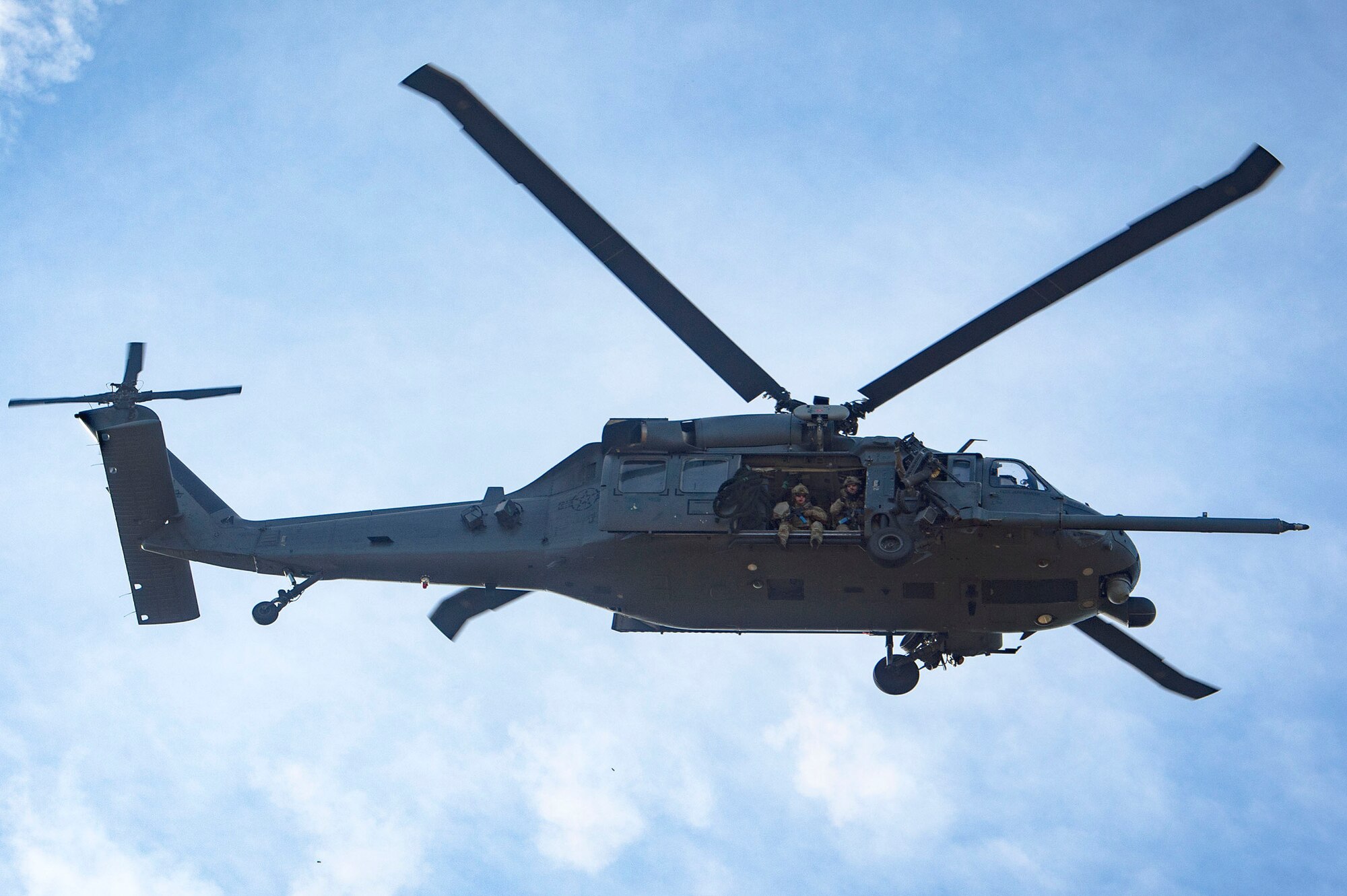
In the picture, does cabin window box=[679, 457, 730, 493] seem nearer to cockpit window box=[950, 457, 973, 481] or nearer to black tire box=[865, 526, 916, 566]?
black tire box=[865, 526, 916, 566]

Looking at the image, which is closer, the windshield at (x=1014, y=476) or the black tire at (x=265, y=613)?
the windshield at (x=1014, y=476)

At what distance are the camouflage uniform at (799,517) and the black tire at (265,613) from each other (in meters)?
8.26

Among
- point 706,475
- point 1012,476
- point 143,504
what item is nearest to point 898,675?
point 1012,476

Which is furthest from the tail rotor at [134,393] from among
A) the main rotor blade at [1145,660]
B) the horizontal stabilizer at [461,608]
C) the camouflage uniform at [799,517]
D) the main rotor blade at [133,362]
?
the main rotor blade at [1145,660]

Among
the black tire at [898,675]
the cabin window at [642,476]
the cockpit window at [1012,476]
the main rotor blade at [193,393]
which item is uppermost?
the main rotor blade at [193,393]

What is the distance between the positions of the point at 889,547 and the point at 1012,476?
2382 millimetres

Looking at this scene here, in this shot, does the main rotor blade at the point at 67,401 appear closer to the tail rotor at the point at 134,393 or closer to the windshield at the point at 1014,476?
the tail rotor at the point at 134,393

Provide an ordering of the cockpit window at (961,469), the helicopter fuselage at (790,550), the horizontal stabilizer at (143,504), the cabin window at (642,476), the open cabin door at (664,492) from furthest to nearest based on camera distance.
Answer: the horizontal stabilizer at (143,504) → the cabin window at (642,476) → the cockpit window at (961,469) → the open cabin door at (664,492) → the helicopter fuselage at (790,550)

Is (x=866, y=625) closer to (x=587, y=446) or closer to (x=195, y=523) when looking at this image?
(x=587, y=446)

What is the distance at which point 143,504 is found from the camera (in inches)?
881

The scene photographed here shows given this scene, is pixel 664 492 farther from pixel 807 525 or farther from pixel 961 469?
pixel 961 469

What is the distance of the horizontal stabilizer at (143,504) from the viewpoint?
22.0 meters

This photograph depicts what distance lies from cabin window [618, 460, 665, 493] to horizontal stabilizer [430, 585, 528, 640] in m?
3.95

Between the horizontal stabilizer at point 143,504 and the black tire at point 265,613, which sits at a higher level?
the horizontal stabilizer at point 143,504
